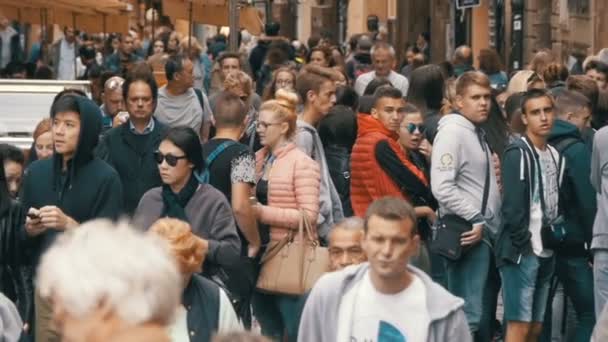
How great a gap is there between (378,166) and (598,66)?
17.0ft

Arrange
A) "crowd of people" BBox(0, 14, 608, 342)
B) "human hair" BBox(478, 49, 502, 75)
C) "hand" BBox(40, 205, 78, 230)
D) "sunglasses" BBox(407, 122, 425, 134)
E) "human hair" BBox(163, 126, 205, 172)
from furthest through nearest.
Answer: "human hair" BBox(478, 49, 502, 75)
"sunglasses" BBox(407, 122, 425, 134)
"human hair" BBox(163, 126, 205, 172)
"hand" BBox(40, 205, 78, 230)
"crowd of people" BBox(0, 14, 608, 342)

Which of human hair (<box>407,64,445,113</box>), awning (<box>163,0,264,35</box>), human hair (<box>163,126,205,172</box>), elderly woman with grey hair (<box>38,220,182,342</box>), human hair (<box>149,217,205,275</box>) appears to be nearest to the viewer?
elderly woman with grey hair (<box>38,220,182,342</box>)

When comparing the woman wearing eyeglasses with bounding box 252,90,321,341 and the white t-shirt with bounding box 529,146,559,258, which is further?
the white t-shirt with bounding box 529,146,559,258

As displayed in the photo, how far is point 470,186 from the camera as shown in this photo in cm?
1156

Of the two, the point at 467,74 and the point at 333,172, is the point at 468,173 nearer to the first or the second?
the point at 467,74

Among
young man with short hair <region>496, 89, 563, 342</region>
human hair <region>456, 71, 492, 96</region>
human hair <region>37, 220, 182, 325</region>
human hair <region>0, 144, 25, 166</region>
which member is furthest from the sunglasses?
human hair <region>37, 220, 182, 325</region>

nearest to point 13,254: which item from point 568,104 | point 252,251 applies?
point 252,251

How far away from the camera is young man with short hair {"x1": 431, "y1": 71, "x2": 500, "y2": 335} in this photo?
11.4 meters

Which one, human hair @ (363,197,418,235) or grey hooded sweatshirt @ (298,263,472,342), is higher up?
human hair @ (363,197,418,235)

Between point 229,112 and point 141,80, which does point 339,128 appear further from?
point 229,112

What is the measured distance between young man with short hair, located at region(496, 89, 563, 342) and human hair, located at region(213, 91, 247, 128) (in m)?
1.48

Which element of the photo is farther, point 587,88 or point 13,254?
point 587,88

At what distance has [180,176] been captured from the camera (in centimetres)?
Answer: 964

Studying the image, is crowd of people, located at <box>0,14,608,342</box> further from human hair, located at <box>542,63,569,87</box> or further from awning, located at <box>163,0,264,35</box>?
awning, located at <box>163,0,264,35</box>
